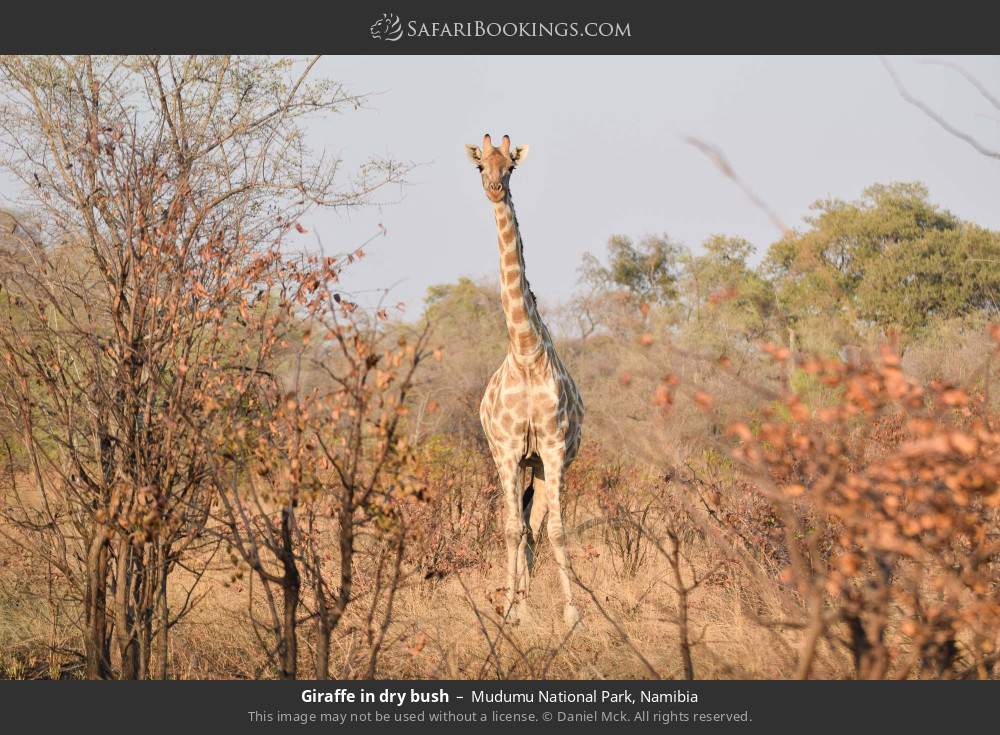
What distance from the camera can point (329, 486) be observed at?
12.2 ft

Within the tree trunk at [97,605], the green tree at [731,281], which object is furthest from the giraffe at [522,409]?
the green tree at [731,281]

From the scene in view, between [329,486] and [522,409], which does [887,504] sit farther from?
[522,409]

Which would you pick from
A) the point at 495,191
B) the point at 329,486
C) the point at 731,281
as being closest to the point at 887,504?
the point at 329,486

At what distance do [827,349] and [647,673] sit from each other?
15.8m

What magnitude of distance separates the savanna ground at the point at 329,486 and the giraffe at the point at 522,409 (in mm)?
391

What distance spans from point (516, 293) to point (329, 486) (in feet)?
10.9

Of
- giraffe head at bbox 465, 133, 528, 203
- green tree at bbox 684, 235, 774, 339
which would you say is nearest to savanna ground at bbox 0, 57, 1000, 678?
giraffe head at bbox 465, 133, 528, 203

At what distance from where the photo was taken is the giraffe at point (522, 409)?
6.68 metres

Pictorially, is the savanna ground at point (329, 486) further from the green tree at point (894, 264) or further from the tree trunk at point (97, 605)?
the green tree at point (894, 264)

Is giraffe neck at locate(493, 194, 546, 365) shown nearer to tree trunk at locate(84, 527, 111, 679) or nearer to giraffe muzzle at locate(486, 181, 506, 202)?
giraffe muzzle at locate(486, 181, 506, 202)

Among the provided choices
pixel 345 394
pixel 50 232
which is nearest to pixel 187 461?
pixel 345 394

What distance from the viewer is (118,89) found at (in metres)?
A: 6.52

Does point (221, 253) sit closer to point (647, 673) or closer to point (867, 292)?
point (647, 673)

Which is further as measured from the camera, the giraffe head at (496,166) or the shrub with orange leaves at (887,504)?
the giraffe head at (496,166)
